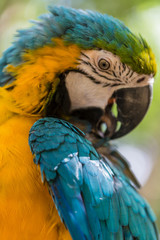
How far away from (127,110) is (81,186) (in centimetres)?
90

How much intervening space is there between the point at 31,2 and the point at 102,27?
2.29 metres

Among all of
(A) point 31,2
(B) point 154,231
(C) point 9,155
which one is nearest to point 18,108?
(C) point 9,155

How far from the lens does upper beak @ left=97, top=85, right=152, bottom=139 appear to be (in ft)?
7.72

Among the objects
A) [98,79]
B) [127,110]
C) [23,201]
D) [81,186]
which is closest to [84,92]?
[98,79]

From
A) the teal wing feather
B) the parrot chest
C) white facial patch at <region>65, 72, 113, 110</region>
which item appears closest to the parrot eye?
white facial patch at <region>65, 72, 113, 110</region>

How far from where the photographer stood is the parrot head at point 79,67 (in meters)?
2.12

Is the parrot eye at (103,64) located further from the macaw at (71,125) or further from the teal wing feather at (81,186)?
the teal wing feather at (81,186)

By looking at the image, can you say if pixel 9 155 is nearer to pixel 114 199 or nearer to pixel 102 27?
pixel 114 199

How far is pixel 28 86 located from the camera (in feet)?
6.81

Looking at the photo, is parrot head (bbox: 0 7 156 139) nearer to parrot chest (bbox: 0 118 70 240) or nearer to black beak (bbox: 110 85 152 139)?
black beak (bbox: 110 85 152 139)

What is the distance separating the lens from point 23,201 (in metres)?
1.73

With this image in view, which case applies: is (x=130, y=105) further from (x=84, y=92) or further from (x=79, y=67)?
(x=79, y=67)

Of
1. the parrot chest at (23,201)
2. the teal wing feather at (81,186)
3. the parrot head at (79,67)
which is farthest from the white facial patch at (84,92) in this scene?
the parrot chest at (23,201)

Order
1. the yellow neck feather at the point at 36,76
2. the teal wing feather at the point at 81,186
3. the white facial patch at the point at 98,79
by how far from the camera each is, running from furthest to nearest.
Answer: the white facial patch at the point at 98,79 → the yellow neck feather at the point at 36,76 → the teal wing feather at the point at 81,186
